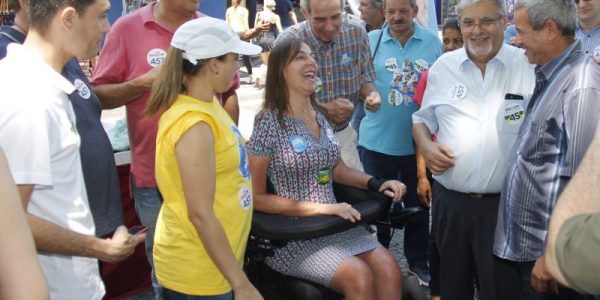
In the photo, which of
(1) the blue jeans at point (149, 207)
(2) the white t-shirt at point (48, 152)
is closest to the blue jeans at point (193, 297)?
(2) the white t-shirt at point (48, 152)

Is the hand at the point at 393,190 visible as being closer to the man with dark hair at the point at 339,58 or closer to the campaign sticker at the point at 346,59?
the man with dark hair at the point at 339,58

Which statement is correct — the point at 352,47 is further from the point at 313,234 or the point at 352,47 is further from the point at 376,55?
the point at 313,234

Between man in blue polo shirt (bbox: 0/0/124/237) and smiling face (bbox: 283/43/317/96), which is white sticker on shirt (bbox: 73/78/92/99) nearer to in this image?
man in blue polo shirt (bbox: 0/0/124/237)

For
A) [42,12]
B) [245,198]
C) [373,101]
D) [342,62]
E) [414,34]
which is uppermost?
[42,12]

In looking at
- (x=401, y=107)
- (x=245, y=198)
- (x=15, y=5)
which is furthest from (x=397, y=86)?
(x=15, y=5)

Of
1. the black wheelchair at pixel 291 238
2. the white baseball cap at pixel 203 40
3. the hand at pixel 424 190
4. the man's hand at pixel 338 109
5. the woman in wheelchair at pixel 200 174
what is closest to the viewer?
the woman in wheelchair at pixel 200 174

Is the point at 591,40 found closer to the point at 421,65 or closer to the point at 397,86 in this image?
the point at 421,65

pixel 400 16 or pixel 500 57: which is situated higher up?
pixel 400 16

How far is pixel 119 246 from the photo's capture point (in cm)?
182

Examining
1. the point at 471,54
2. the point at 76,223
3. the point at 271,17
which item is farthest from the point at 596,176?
the point at 271,17

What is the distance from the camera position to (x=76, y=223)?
176 centimetres

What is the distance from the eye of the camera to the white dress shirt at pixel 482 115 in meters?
2.66

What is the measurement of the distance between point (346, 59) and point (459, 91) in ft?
2.89

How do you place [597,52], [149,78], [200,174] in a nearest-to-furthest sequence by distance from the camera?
[200,174] < [149,78] < [597,52]
